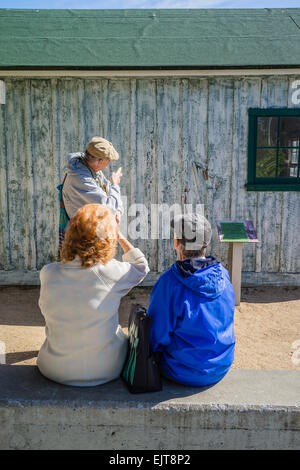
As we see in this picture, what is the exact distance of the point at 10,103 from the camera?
22.6 feet

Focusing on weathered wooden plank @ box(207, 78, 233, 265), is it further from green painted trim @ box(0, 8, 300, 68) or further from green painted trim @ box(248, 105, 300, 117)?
green painted trim @ box(0, 8, 300, 68)

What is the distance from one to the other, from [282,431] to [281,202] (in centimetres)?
482

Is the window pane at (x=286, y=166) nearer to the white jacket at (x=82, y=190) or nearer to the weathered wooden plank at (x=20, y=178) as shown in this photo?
the weathered wooden plank at (x=20, y=178)

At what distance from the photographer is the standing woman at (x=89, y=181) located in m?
4.02

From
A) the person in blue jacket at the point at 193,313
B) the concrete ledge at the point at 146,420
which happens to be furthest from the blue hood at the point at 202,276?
the concrete ledge at the point at 146,420

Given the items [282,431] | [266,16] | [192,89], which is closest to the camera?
[282,431]

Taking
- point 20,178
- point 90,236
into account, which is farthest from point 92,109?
point 90,236

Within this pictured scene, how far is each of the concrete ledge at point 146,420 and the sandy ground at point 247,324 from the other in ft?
5.83

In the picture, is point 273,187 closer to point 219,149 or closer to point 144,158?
point 219,149

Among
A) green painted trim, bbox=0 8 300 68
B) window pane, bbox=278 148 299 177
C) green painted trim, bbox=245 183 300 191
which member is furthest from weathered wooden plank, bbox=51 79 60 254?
window pane, bbox=278 148 299 177

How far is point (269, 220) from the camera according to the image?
709cm

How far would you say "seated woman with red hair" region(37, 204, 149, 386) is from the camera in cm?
261
